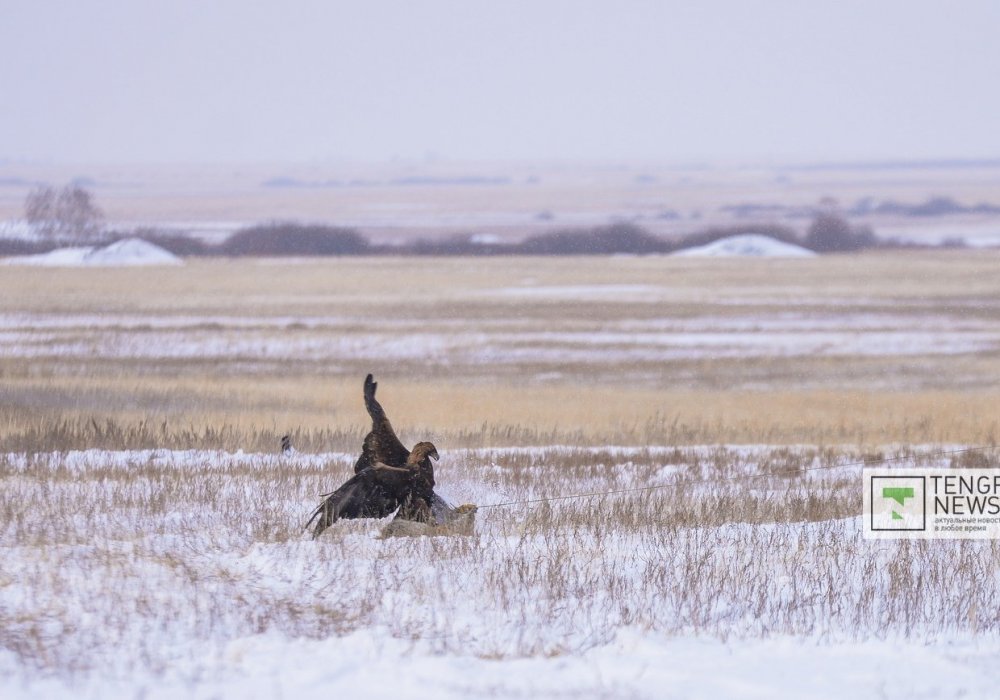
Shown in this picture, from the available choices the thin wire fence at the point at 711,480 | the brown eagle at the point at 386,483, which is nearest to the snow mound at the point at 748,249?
the thin wire fence at the point at 711,480

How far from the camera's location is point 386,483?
926cm

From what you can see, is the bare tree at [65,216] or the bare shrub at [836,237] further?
the bare shrub at [836,237]

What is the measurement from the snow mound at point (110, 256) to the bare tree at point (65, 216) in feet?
11.3

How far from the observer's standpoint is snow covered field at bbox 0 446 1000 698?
6.41 m

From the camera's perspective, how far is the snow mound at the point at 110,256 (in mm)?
64562

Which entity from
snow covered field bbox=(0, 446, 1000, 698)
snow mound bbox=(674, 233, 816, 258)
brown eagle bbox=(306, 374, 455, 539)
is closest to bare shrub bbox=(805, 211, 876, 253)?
snow mound bbox=(674, 233, 816, 258)

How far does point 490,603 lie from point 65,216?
251 ft

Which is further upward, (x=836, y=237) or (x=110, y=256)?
(x=836, y=237)

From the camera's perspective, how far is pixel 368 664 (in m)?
6.58

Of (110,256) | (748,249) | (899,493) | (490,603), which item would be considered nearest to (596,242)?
(748,249)

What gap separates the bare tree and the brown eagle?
66.4m

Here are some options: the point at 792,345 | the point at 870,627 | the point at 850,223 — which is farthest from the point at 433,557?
the point at 850,223

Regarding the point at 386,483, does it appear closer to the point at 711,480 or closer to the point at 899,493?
the point at 899,493

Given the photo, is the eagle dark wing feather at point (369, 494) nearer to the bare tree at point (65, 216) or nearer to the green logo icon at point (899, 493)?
the green logo icon at point (899, 493)
